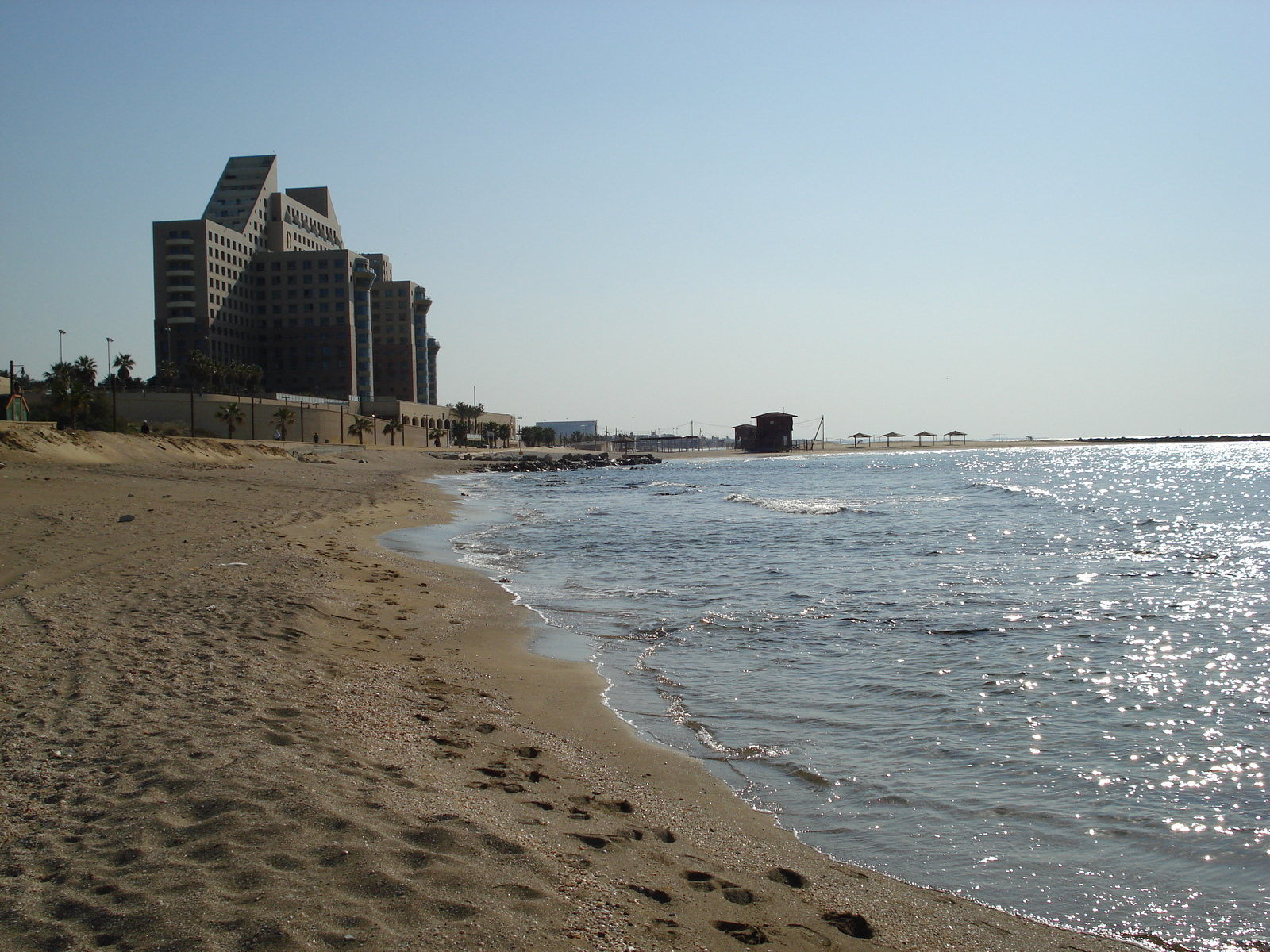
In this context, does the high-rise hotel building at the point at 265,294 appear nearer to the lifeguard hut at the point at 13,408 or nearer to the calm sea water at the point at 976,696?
the lifeguard hut at the point at 13,408

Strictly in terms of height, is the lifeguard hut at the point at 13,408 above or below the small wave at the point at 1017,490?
above

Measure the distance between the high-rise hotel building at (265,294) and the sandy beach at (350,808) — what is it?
126m

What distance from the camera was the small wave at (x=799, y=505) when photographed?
35.2 meters

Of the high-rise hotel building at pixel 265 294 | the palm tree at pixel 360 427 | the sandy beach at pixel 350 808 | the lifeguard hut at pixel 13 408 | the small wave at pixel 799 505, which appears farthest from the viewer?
the high-rise hotel building at pixel 265 294

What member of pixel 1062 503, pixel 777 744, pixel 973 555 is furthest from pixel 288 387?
pixel 777 744

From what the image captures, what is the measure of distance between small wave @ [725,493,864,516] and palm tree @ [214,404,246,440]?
57500 mm

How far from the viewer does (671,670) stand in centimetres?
998

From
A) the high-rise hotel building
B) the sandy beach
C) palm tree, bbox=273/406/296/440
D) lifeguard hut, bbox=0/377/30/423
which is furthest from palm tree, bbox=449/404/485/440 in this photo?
the sandy beach

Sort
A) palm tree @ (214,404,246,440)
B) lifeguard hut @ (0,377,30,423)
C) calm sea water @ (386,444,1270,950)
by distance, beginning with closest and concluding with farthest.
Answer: calm sea water @ (386,444,1270,950)
lifeguard hut @ (0,377,30,423)
palm tree @ (214,404,246,440)

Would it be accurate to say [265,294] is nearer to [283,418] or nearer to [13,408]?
[283,418]

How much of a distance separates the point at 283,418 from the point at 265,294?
2383 inches

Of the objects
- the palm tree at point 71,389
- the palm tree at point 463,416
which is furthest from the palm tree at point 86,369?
the palm tree at point 463,416

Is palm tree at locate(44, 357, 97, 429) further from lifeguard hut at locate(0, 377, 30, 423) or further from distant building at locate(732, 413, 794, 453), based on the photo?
distant building at locate(732, 413, 794, 453)

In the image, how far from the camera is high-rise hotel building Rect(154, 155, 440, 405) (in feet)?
407
